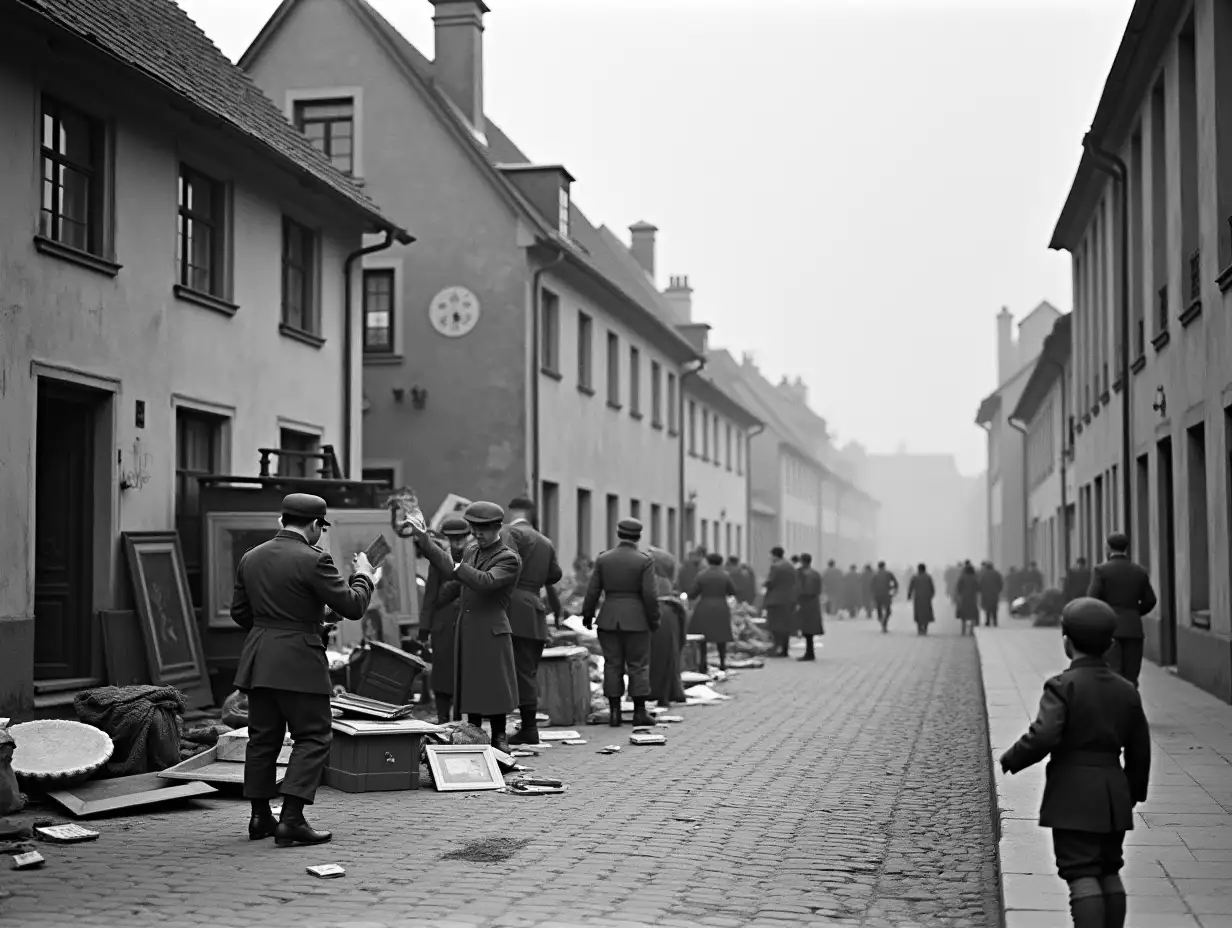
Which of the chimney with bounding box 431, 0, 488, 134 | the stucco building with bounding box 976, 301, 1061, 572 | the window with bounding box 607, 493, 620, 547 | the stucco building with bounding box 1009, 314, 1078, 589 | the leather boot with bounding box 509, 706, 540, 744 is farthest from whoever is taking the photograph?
the stucco building with bounding box 976, 301, 1061, 572

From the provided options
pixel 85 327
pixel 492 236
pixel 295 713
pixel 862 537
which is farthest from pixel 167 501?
pixel 862 537

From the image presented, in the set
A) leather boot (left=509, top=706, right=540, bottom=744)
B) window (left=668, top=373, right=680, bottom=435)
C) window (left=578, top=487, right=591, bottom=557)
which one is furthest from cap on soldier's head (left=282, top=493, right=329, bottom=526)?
window (left=668, top=373, right=680, bottom=435)

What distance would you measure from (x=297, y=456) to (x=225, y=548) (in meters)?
3.53

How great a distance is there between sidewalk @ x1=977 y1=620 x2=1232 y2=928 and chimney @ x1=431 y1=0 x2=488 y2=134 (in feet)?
51.7

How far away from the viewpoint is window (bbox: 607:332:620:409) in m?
30.1

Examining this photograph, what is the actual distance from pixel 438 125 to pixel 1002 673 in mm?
12168

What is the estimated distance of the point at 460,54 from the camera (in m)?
26.4

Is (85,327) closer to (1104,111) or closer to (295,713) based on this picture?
(295,713)

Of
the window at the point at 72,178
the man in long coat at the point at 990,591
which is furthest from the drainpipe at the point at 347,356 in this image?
the man in long coat at the point at 990,591

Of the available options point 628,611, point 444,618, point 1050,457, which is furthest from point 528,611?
point 1050,457

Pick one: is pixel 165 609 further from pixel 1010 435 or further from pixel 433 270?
pixel 1010 435

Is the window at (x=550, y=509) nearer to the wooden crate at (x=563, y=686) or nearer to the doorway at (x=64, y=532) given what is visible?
the wooden crate at (x=563, y=686)

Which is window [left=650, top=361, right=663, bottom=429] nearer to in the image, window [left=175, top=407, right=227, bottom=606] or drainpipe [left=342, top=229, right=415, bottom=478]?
drainpipe [left=342, top=229, right=415, bottom=478]

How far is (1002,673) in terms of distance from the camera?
57.6ft
